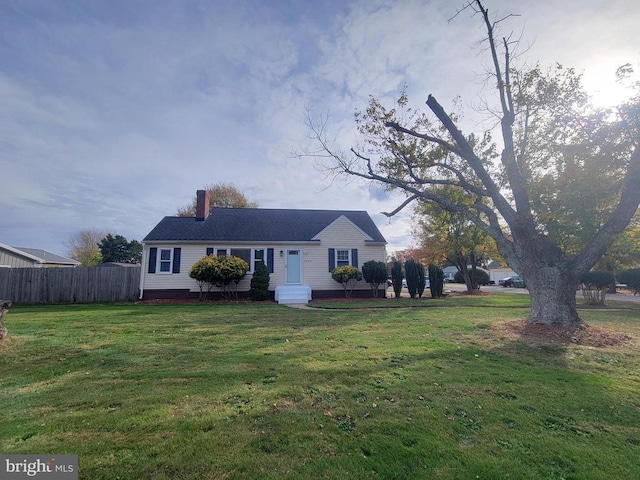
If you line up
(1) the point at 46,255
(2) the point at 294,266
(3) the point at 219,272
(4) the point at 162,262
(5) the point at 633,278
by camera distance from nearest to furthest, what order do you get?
(3) the point at 219,272 < (4) the point at 162,262 < (2) the point at 294,266 < (5) the point at 633,278 < (1) the point at 46,255

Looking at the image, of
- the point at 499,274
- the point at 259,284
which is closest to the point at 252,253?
the point at 259,284

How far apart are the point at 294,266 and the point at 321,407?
1521 cm

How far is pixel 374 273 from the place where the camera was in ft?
58.7

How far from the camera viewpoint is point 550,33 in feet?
31.2

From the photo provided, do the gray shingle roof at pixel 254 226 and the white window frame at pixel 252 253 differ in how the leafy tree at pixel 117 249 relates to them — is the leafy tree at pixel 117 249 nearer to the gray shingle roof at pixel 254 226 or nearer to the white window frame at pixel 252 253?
the gray shingle roof at pixel 254 226

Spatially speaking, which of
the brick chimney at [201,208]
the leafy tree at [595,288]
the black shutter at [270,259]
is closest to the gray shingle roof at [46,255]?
the brick chimney at [201,208]

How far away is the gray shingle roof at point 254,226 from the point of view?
18.2 m

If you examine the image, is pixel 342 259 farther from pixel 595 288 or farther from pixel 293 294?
pixel 595 288

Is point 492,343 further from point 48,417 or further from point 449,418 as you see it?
point 48,417

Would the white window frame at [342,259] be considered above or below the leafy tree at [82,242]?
below

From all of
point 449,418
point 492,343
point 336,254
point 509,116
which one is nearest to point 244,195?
point 336,254

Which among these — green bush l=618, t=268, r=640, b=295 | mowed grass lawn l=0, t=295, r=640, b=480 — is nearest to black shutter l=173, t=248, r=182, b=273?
mowed grass lawn l=0, t=295, r=640, b=480

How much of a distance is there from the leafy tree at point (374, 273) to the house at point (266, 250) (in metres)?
0.90

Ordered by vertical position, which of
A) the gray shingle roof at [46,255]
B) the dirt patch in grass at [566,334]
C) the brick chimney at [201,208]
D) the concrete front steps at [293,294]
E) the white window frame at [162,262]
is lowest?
the dirt patch in grass at [566,334]
